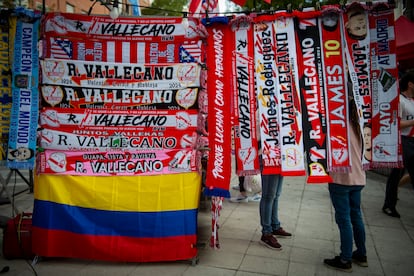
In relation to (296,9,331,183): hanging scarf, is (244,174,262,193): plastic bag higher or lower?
lower

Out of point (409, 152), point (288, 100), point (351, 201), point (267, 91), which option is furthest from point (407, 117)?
point (267, 91)

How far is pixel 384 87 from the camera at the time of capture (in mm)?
3164

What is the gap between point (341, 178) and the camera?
3256 mm

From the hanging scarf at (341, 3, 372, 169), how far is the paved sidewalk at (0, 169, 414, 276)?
5.33ft

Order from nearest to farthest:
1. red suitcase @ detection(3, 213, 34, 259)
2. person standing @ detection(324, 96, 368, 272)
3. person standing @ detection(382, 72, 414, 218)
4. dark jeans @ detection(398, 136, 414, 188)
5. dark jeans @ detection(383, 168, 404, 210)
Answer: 1. person standing @ detection(324, 96, 368, 272)
2. red suitcase @ detection(3, 213, 34, 259)
3. person standing @ detection(382, 72, 414, 218)
4. dark jeans @ detection(398, 136, 414, 188)
5. dark jeans @ detection(383, 168, 404, 210)

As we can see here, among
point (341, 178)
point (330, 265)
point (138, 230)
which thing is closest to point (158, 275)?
point (138, 230)

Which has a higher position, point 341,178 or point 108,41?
point 108,41

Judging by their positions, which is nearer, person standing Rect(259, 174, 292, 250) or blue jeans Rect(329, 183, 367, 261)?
blue jeans Rect(329, 183, 367, 261)

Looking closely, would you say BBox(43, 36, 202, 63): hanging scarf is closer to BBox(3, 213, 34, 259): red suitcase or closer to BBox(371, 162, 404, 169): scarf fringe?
BBox(3, 213, 34, 259): red suitcase

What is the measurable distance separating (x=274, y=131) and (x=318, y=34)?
1.06 meters

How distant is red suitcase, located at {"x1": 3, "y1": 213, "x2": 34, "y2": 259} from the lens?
3611 mm

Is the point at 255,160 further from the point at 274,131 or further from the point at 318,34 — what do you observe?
the point at 318,34

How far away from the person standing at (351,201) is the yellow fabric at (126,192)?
59.9 inches

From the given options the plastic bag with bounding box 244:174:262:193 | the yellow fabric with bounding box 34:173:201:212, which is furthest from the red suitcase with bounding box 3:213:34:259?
the plastic bag with bounding box 244:174:262:193
